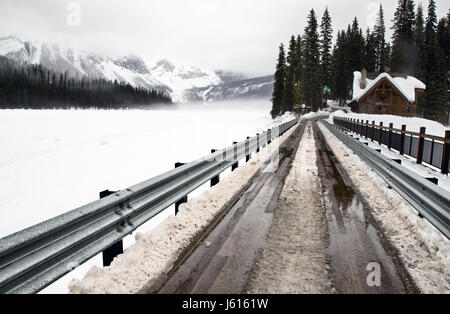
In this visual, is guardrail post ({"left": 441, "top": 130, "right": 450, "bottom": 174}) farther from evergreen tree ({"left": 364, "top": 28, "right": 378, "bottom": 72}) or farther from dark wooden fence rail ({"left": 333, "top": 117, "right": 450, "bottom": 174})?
evergreen tree ({"left": 364, "top": 28, "right": 378, "bottom": 72})

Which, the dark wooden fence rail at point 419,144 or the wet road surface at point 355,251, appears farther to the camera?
the dark wooden fence rail at point 419,144

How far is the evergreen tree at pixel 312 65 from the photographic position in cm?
7481

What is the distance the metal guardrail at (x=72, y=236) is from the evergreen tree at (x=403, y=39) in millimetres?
88401

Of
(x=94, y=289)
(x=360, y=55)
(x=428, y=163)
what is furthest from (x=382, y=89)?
(x=94, y=289)

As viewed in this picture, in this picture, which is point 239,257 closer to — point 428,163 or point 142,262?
point 142,262

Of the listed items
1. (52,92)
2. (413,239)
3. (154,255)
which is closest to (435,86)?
(413,239)

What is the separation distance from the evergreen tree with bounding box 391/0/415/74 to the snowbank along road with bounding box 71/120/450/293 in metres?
85.4

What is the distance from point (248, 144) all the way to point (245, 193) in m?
4.59

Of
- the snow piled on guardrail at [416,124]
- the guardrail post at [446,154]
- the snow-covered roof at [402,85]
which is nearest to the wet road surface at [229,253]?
the guardrail post at [446,154]

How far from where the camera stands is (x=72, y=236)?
2.89 meters

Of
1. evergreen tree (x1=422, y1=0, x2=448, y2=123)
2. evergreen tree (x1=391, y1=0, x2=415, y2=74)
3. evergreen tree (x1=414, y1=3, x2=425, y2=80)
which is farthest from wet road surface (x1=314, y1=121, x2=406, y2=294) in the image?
evergreen tree (x1=391, y1=0, x2=415, y2=74)

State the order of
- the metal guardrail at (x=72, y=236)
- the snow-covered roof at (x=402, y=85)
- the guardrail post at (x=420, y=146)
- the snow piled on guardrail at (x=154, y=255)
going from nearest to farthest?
the metal guardrail at (x=72, y=236)
the snow piled on guardrail at (x=154, y=255)
the guardrail post at (x=420, y=146)
the snow-covered roof at (x=402, y=85)

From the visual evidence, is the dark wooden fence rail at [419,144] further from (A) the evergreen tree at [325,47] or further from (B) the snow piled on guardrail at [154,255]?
(A) the evergreen tree at [325,47]

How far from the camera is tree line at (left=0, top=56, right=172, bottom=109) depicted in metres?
103
